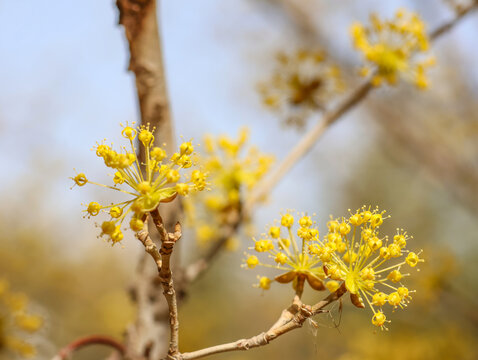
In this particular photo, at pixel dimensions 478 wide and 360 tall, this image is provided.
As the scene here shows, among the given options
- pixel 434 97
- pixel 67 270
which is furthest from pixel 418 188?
pixel 67 270

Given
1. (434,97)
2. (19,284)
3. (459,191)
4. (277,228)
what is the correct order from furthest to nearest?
1. (434,97)
2. (19,284)
3. (459,191)
4. (277,228)

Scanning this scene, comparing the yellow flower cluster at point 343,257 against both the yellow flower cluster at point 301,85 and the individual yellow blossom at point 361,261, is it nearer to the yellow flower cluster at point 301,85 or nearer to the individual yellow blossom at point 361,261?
the individual yellow blossom at point 361,261

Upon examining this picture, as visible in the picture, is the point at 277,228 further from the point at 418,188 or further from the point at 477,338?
the point at 418,188

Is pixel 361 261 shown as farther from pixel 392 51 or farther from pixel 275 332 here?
pixel 392 51

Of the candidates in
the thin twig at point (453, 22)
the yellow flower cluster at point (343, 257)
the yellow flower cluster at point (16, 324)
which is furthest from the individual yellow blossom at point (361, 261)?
the yellow flower cluster at point (16, 324)

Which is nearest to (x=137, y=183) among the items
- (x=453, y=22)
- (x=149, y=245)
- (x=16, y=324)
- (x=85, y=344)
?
(x=149, y=245)

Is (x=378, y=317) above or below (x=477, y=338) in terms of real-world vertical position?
below

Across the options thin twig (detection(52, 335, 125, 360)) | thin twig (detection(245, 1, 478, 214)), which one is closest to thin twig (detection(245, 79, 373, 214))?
thin twig (detection(245, 1, 478, 214))
